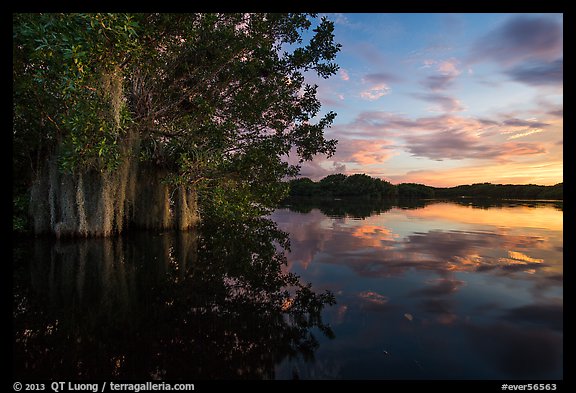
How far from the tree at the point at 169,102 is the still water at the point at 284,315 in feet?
15.7

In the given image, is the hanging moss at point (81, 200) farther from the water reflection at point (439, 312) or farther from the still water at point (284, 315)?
the water reflection at point (439, 312)

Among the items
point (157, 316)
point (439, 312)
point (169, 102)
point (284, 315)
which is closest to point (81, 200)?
point (169, 102)

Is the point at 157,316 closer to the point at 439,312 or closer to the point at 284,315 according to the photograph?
the point at 284,315

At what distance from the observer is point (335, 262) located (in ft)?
28.6

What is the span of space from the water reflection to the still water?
2 centimetres

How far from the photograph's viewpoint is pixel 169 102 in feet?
47.8

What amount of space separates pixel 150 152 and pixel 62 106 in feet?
13.2

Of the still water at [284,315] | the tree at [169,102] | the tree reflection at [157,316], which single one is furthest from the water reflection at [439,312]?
the tree at [169,102]

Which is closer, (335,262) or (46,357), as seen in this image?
(46,357)

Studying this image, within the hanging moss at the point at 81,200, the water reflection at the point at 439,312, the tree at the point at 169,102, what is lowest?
the water reflection at the point at 439,312

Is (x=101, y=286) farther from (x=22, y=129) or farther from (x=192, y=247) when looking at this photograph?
(x=22, y=129)

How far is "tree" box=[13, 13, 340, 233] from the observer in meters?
9.11

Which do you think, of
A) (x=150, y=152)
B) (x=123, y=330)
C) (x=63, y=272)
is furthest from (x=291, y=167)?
(x=123, y=330)

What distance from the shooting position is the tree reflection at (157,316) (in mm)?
3283
